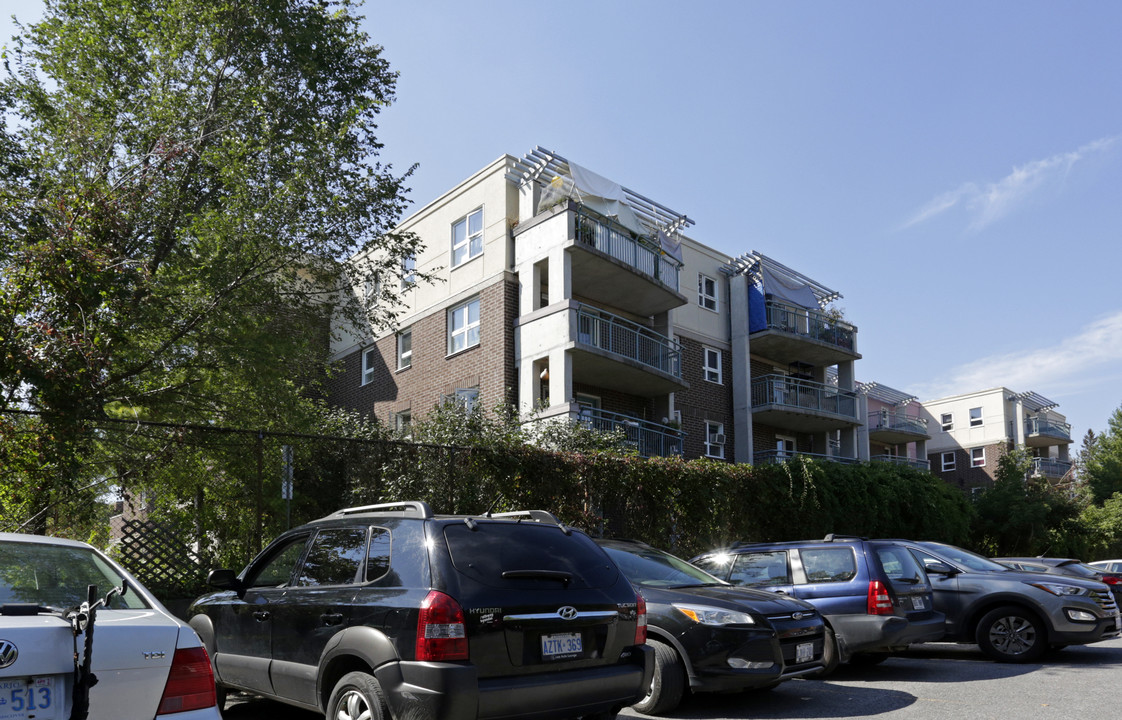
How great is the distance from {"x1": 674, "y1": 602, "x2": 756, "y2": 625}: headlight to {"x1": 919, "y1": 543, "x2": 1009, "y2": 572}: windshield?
578cm

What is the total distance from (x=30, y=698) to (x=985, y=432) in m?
60.9

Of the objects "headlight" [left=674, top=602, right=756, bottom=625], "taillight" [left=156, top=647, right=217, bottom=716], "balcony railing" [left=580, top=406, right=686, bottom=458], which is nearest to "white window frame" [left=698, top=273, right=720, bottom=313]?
"balcony railing" [left=580, top=406, right=686, bottom=458]

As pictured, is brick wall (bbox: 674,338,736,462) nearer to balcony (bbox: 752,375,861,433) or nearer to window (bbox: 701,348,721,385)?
window (bbox: 701,348,721,385)

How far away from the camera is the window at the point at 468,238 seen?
25.6m

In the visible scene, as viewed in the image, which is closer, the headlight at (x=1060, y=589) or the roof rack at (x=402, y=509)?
the roof rack at (x=402, y=509)

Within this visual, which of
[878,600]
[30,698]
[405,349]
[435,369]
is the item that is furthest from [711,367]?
[30,698]

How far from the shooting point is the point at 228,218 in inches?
578

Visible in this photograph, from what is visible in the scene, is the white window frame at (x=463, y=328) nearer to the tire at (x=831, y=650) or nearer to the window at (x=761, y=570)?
the window at (x=761, y=570)

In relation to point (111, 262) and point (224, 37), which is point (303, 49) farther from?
point (111, 262)

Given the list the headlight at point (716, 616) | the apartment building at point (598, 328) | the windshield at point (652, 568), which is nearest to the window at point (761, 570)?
the windshield at point (652, 568)

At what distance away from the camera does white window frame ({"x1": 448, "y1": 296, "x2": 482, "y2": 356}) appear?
25.1m

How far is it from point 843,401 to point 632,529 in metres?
19.6

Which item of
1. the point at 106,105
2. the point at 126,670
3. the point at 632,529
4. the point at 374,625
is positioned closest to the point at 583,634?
the point at 374,625

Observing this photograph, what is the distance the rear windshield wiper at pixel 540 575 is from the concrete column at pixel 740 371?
81.2 feet
